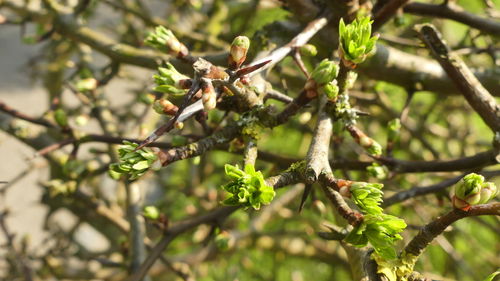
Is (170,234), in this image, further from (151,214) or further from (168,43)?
(168,43)

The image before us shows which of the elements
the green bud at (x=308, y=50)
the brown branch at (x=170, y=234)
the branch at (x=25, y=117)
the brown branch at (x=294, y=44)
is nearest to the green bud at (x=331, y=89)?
the brown branch at (x=294, y=44)

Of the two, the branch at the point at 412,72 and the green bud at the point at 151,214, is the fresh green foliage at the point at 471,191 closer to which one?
the branch at the point at 412,72

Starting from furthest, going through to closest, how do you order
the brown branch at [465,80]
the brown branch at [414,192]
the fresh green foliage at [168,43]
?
the brown branch at [414,192] < the brown branch at [465,80] < the fresh green foliage at [168,43]

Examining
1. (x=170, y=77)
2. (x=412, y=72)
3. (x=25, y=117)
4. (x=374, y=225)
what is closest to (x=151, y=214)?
(x=25, y=117)

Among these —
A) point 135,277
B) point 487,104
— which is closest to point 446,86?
point 487,104

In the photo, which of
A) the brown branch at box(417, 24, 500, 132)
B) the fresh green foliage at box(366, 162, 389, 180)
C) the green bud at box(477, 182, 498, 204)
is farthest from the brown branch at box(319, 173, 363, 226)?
the brown branch at box(417, 24, 500, 132)

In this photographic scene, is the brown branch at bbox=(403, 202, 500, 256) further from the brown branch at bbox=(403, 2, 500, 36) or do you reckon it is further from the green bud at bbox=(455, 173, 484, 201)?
the brown branch at bbox=(403, 2, 500, 36)
